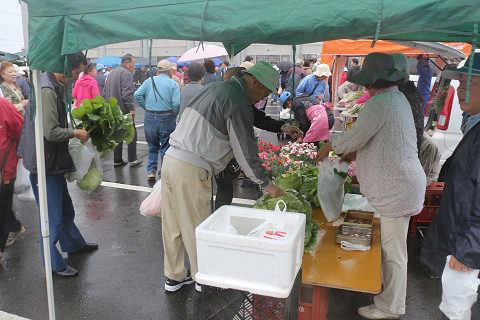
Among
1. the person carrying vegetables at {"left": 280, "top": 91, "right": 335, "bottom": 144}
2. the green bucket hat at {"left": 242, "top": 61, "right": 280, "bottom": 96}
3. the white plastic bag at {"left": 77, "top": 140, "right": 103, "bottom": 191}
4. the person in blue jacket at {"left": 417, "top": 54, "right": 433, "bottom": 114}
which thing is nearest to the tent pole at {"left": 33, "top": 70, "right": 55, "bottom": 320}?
the white plastic bag at {"left": 77, "top": 140, "right": 103, "bottom": 191}

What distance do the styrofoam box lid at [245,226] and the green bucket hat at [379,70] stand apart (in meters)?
1.30

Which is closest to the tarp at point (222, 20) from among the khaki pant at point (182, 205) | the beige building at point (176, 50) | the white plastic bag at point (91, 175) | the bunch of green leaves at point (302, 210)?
the khaki pant at point (182, 205)

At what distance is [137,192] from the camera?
632 centimetres

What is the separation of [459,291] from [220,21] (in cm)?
211

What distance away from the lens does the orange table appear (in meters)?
2.54

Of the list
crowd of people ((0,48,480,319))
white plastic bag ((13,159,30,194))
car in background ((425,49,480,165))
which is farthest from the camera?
car in background ((425,49,480,165))

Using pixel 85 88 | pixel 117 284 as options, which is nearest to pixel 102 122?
pixel 117 284

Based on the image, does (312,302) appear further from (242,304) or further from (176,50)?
(176,50)

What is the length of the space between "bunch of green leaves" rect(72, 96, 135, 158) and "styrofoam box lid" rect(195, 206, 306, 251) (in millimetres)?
2127

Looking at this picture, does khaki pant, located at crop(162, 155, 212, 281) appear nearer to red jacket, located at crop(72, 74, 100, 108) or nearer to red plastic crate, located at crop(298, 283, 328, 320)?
red plastic crate, located at crop(298, 283, 328, 320)

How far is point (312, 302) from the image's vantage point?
9.00ft

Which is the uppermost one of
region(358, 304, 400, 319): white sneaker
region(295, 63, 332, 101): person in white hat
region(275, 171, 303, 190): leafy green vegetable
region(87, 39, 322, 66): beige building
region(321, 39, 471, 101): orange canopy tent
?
region(87, 39, 322, 66): beige building

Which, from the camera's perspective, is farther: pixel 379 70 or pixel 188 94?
pixel 188 94

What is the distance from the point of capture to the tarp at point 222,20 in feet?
6.56
